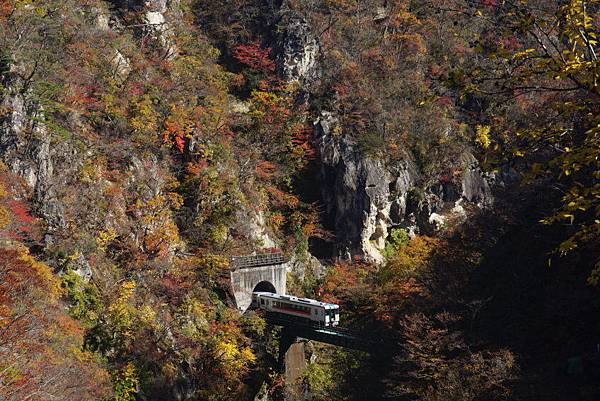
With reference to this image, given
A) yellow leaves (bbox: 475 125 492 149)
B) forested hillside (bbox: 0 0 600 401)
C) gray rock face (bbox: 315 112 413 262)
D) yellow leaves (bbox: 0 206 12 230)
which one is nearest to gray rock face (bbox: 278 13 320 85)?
forested hillside (bbox: 0 0 600 401)

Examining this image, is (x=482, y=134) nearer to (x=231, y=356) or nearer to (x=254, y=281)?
(x=254, y=281)

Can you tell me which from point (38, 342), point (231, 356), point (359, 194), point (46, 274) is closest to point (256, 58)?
point (359, 194)

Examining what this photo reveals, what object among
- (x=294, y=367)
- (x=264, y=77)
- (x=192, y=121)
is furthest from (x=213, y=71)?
(x=294, y=367)

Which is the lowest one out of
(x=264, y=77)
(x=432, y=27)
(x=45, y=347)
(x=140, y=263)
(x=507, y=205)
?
(x=45, y=347)

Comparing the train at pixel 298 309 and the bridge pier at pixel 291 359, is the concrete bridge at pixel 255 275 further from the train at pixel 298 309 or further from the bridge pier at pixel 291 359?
the bridge pier at pixel 291 359

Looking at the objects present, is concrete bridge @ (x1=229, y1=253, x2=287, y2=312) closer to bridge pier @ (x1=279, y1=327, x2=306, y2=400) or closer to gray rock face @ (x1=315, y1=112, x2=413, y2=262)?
bridge pier @ (x1=279, y1=327, x2=306, y2=400)

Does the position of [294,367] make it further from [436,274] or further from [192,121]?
[192,121]

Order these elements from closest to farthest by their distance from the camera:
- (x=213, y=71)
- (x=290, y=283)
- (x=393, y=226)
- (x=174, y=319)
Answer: (x=174, y=319) → (x=290, y=283) → (x=393, y=226) → (x=213, y=71)
